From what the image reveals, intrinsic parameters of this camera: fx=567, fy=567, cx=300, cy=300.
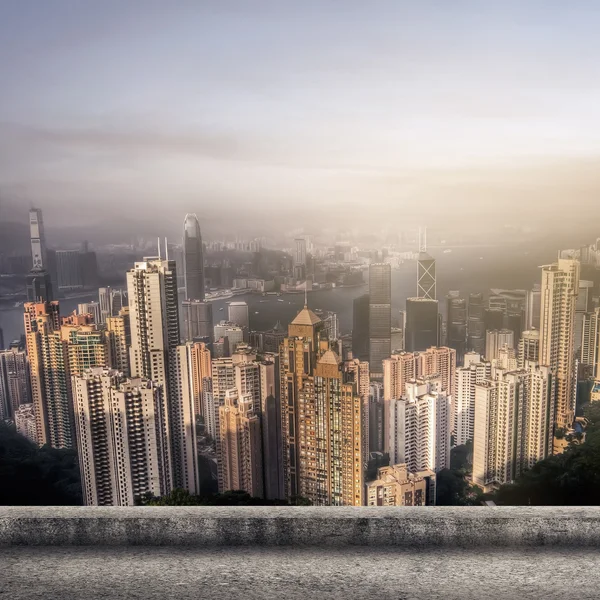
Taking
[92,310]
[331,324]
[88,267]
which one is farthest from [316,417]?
[88,267]

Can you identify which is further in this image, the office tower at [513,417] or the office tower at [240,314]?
the office tower at [240,314]

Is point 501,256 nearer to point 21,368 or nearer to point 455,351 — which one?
point 455,351

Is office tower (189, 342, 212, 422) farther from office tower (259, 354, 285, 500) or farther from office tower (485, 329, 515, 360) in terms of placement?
office tower (485, 329, 515, 360)

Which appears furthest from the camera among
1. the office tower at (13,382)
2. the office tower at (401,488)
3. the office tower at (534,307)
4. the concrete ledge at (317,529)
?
the office tower at (13,382)

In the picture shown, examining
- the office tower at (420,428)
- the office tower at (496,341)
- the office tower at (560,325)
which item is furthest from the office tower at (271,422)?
the office tower at (560,325)

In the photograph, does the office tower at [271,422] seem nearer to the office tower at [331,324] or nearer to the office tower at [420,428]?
the office tower at [331,324]

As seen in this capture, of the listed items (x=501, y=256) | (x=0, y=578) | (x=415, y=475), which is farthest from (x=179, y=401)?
(x=0, y=578)

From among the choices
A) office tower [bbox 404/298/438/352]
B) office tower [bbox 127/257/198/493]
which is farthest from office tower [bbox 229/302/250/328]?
office tower [bbox 404/298/438/352]
